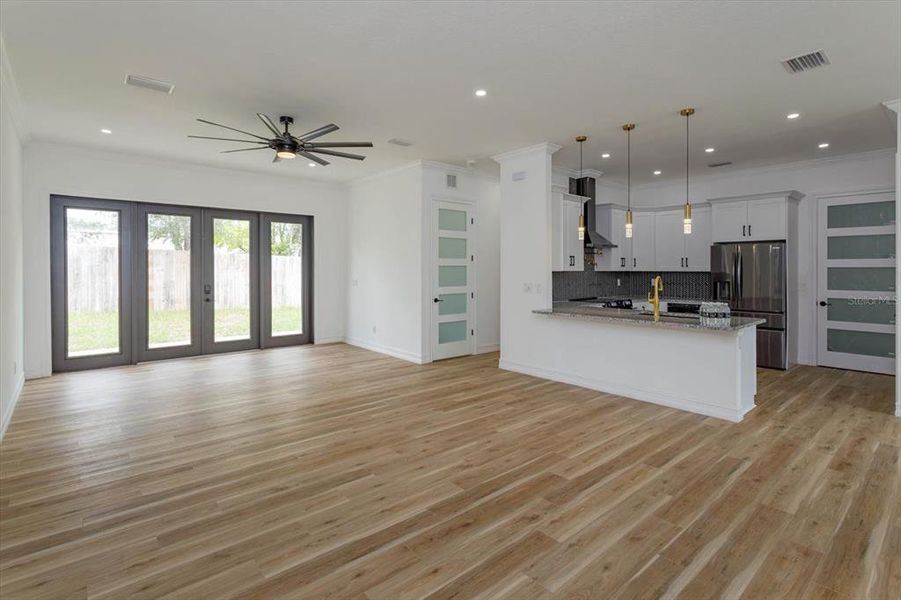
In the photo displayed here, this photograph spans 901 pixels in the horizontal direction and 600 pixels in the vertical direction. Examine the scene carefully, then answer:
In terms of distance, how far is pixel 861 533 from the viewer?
2611mm

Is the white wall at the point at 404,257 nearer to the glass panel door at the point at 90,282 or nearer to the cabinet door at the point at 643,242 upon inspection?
the cabinet door at the point at 643,242

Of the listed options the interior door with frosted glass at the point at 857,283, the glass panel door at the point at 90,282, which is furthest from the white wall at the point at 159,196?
the interior door with frosted glass at the point at 857,283

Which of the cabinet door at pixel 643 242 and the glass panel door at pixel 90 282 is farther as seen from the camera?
the cabinet door at pixel 643 242

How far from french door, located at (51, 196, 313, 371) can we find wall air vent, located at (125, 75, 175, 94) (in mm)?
3431

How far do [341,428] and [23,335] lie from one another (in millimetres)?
4863

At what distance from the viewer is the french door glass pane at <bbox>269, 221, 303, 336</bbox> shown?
8.52 metres

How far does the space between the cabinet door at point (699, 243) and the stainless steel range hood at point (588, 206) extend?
1.59m

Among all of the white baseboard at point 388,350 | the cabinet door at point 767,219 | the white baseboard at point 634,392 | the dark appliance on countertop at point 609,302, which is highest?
the cabinet door at point 767,219

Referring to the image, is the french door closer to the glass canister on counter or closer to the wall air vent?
the wall air vent

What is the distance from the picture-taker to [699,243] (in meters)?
7.96

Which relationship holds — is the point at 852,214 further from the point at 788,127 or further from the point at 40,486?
the point at 40,486

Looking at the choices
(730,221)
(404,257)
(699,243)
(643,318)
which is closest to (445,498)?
(643,318)

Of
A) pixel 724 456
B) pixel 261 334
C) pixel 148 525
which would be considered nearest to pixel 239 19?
pixel 148 525

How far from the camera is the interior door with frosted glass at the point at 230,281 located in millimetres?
7766
